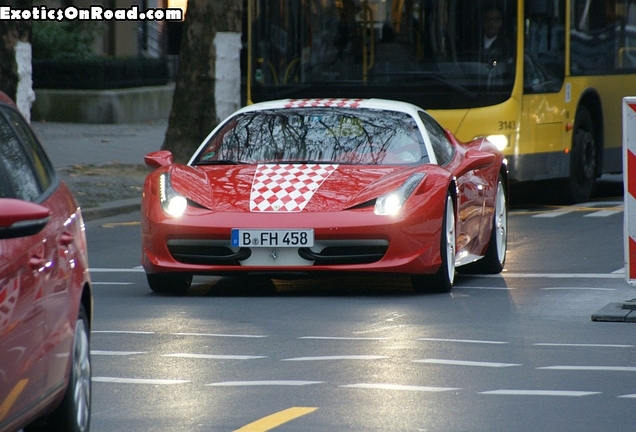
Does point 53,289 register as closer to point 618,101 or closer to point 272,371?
point 272,371

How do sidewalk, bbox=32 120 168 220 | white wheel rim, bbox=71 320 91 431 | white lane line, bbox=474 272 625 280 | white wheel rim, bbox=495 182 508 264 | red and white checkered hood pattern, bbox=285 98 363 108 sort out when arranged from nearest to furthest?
white wheel rim, bbox=71 320 91 431 < white lane line, bbox=474 272 625 280 < red and white checkered hood pattern, bbox=285 98 363 108 < white wheel rim, bbox=495 182 508 264 < sidewalk, bbox=32 120 168 220

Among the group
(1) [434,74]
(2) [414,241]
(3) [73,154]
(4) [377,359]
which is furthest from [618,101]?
(4) [377,359]

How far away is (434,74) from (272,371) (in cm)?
968

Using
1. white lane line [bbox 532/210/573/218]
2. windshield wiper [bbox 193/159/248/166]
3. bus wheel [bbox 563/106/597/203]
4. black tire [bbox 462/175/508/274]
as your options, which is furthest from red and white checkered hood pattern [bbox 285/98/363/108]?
bus wheel [bbox 563/106/597/203]

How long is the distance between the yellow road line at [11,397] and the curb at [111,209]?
39.6ft

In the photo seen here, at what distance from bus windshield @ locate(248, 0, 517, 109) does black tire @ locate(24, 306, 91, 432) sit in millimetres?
11096

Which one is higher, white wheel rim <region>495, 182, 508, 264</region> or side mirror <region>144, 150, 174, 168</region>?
side mirror <region>144, 150, 174, 168</region>

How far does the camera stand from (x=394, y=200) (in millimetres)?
10516

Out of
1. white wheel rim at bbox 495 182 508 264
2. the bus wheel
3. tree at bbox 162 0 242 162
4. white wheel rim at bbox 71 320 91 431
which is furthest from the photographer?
tree at bbox 162 0 242 162

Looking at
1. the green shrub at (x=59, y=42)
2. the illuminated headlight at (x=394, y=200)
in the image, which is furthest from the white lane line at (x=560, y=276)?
the green shrub at (x=59, y=42)

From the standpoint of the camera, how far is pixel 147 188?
10906 mm

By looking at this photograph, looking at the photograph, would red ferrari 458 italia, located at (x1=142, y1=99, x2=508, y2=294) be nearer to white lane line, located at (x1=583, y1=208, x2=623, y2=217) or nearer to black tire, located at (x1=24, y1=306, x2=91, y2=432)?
black tire, located at (x1=24, y1=306, x2=91, y2=432)

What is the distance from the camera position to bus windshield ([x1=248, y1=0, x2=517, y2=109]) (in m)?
17.0

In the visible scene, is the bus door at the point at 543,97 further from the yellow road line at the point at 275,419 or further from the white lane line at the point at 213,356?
the yellow road line at the point at 275,419
